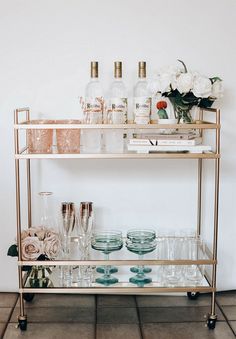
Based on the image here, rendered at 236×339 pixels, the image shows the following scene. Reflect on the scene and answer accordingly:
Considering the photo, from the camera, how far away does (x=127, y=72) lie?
2.55 m

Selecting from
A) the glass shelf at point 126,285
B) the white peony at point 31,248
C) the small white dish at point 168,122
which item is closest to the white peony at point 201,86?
the small white dish at point 168,122

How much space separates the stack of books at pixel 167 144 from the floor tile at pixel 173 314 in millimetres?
752

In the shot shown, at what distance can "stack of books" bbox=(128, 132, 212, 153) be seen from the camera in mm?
2193

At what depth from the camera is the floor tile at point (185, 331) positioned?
2.22 metres

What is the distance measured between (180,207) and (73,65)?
33.6 inches

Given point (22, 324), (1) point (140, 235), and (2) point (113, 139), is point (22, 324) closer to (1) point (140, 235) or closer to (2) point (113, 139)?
(1) point (140, 235)

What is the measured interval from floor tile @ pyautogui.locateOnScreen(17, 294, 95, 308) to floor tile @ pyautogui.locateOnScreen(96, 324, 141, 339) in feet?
0.81

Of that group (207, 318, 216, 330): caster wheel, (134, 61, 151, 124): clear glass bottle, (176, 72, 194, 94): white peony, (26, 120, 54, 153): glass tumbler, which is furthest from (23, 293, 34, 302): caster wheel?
(176, 72, 194, 94): white peony

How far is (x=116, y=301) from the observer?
2.59 meters

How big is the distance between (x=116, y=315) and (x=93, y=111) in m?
0.91

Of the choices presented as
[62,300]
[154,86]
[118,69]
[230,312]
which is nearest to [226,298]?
[230,312]

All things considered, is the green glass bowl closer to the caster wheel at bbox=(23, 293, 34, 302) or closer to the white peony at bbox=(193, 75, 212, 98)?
the caster wheel at bbox=(23, 293, 34, 302)

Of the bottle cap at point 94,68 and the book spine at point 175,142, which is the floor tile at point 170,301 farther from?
the bottle cap at point 94,68

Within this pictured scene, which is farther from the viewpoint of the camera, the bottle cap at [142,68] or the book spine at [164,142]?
the bottle cap at [142,68]
